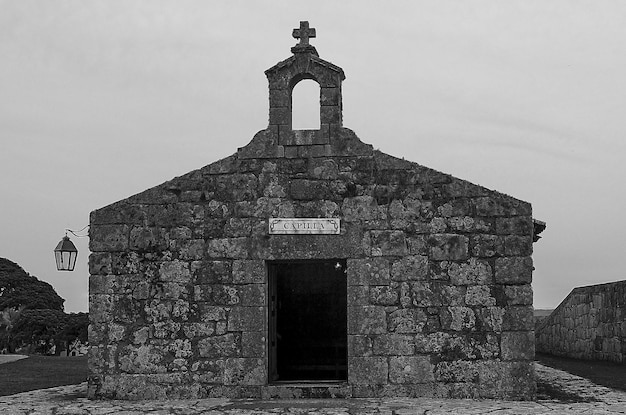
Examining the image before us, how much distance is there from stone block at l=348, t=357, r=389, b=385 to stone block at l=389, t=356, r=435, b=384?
0.36 ft

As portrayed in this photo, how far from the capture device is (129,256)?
A: 961cm

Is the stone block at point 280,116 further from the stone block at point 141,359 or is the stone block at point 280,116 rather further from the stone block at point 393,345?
the stone block at point 141,359

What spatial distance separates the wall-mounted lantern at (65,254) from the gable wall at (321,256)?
1439mm

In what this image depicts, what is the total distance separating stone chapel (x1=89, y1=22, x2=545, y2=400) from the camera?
30.1ft

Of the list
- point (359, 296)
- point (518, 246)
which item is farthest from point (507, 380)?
point (359, 296)

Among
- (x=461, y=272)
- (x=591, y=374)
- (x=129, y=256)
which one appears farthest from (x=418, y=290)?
(x=591, y=374)

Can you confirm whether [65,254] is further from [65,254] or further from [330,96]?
[330,96]

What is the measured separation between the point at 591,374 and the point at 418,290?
14.9 ft

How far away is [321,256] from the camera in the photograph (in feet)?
30.8

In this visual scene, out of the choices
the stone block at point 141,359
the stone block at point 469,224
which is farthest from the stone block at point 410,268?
the stone block at point 141,359

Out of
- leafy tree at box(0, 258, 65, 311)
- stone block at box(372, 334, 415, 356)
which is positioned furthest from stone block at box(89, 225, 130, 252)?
leafy tree at box(0, 258, 65, 311)

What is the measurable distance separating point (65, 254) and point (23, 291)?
622 inches

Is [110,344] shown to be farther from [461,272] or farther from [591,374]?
[591,374]

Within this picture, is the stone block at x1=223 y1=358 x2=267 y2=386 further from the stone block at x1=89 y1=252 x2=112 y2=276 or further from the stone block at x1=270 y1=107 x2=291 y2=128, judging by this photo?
the stone block at x1=270 y1=107 x2=291 y2=128
